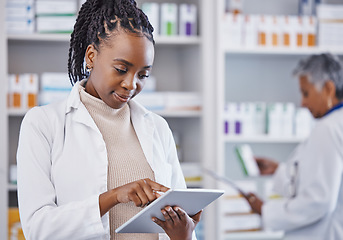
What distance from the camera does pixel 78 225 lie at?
1.10 metres

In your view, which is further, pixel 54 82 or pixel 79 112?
pixel 54 82

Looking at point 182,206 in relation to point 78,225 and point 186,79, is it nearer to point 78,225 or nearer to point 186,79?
point 78,225

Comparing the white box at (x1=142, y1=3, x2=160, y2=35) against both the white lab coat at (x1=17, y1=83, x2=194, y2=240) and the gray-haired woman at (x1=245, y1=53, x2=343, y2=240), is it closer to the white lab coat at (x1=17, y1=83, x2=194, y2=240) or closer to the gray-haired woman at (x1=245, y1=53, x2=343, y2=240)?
the gray-haired woman at (x1=245, y1=53, x2=343, y2=240)

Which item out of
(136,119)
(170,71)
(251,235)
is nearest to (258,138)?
(251,235)

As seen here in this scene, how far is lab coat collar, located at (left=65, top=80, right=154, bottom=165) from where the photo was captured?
1211 mm

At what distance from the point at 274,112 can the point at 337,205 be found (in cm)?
83

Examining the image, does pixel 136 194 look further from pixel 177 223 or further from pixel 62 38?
pixel 62 38

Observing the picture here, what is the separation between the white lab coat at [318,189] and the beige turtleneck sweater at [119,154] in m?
1.10

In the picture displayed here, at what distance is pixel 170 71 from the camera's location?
3.16m

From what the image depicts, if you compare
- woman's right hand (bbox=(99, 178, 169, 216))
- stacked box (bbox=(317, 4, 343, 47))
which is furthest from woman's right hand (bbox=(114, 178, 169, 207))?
stacked box (bbox=(317, 4, 343, 47))

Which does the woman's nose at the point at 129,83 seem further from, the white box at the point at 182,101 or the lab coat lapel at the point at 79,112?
the white box at the point at 182,101

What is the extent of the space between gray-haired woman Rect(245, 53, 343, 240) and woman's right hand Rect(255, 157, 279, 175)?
34 cm

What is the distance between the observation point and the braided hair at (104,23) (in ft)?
3.88

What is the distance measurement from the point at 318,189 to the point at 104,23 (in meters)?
1.35
